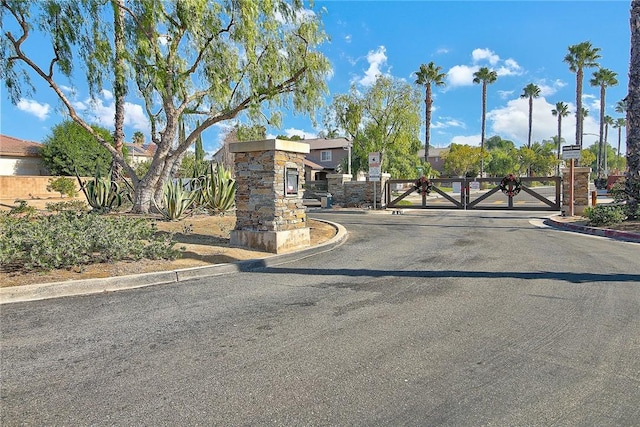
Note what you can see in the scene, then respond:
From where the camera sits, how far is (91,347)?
163 inches

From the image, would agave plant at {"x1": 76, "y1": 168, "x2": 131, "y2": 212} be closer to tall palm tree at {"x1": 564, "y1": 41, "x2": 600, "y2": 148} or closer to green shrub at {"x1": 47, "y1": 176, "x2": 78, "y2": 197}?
green shrub at {"x1": 47, "y1": 176, "x2": 78, "y2": 197}

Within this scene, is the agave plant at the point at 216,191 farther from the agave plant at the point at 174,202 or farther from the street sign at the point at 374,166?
the street sign at the point at 374,166

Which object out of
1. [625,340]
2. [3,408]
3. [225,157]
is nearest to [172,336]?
[3,408]

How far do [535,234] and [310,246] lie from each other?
727 cm

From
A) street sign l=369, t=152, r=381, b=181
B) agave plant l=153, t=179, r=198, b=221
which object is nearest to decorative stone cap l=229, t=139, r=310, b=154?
agave plant l=153, t=179, r=198, b=221

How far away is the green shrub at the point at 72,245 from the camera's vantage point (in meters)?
6.76

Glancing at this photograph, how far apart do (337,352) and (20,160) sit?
41.1 meters

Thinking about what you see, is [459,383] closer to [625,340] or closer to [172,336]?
[625,340]

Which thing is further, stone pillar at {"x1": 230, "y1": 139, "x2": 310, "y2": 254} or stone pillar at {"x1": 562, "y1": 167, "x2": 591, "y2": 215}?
stone pillar at {"x1": 562, "y1": 167, "x2": 591, "y2": 215}

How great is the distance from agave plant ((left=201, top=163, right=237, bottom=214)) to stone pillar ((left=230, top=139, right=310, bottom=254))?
15.4 ft

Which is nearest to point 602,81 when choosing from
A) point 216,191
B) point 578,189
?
point 578,189

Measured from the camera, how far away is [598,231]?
1311 cm

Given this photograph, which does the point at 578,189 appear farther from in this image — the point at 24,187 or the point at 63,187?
the point at 24,187

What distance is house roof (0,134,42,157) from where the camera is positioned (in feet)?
115
